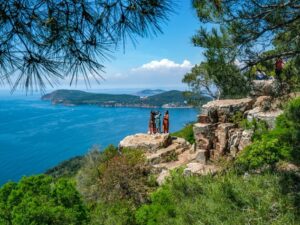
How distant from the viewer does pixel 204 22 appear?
5402mm

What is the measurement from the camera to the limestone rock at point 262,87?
5.43 meters

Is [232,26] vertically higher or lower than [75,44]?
higher

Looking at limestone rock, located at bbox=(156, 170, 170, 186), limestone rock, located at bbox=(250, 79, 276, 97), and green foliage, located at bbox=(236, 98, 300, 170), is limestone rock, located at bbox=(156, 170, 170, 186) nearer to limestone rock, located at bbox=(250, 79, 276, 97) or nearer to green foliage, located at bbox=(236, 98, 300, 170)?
green foliage, located at bbox=(236, 98, 300, 170)

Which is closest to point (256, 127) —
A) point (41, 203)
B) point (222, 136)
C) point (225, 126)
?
point (225, 126)

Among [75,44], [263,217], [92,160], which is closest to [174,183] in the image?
[263,217]

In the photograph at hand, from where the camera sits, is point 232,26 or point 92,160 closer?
point 232,26

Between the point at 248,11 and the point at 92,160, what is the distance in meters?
12.4

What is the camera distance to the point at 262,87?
555cm

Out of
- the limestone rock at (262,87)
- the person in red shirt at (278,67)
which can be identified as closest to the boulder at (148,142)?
the limestone rock at (262,87)

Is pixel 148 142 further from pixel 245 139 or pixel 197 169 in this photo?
pixel 245 139

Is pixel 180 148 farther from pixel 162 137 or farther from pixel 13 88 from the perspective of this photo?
pixel 13 88

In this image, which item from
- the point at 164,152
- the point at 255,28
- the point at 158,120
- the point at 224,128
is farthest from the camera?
the point at 158,120

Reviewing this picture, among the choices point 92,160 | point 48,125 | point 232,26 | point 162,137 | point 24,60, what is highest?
point 232,26

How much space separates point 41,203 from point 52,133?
60.6 metres
